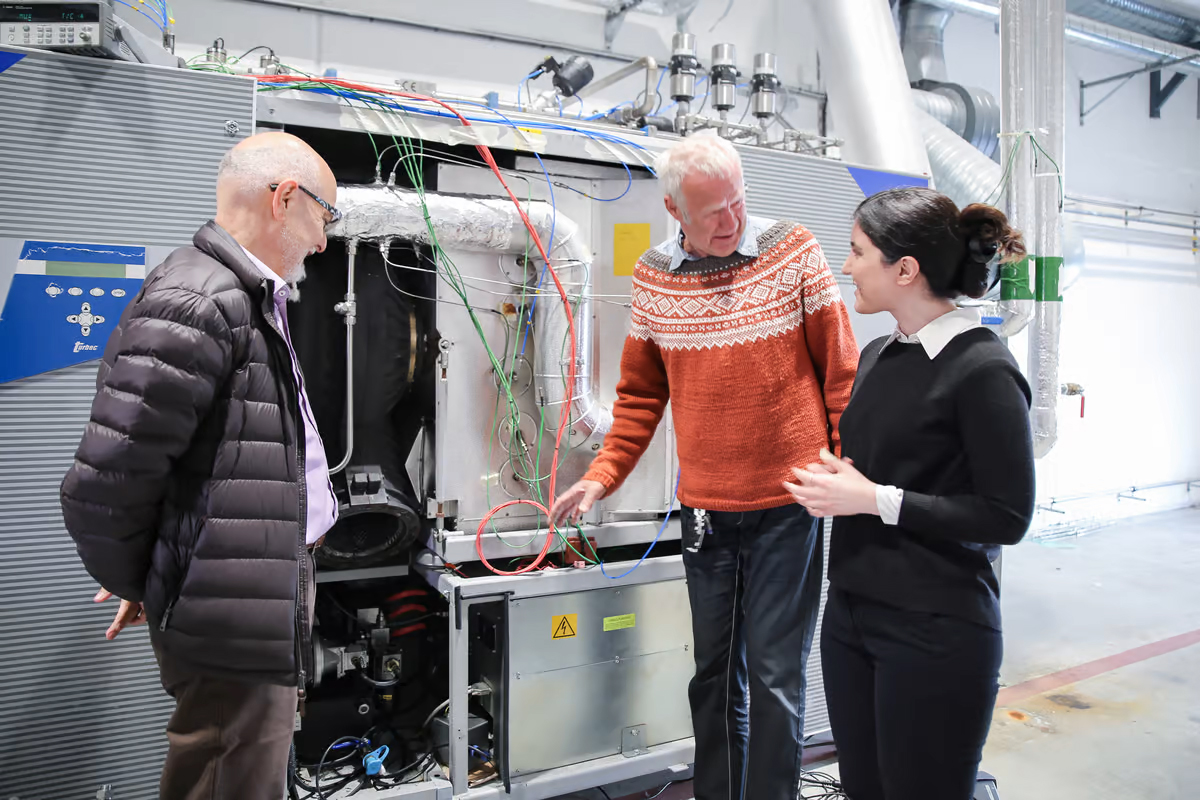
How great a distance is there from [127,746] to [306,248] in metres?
1.18

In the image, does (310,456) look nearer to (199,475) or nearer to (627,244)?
(199,475)

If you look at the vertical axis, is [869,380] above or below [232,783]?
above

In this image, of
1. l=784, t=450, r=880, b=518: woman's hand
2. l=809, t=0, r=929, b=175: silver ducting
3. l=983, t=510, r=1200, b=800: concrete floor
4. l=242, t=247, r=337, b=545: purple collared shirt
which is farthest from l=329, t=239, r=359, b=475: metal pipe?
l=983, t=510, r=1200, b=800: concrete floor

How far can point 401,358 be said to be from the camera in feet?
7.22

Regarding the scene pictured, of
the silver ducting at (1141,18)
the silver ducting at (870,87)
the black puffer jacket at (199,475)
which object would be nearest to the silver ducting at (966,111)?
the silver ducting at (1141,18)

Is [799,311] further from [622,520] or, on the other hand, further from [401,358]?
[401,358]

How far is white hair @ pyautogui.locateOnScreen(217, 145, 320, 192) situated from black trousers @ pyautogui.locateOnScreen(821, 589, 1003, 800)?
45.6 inches

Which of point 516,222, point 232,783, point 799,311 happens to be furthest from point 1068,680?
point 232,783

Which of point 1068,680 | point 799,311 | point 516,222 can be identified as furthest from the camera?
point 1068,680

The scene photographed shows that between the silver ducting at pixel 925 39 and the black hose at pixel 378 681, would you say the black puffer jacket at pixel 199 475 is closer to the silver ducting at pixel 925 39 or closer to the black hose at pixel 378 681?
the black hose at pixel 378 681

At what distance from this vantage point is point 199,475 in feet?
3.92

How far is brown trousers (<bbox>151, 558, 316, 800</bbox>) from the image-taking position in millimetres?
1202

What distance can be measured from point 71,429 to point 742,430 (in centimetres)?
139

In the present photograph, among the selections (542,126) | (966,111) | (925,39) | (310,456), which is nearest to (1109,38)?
(925,39)
